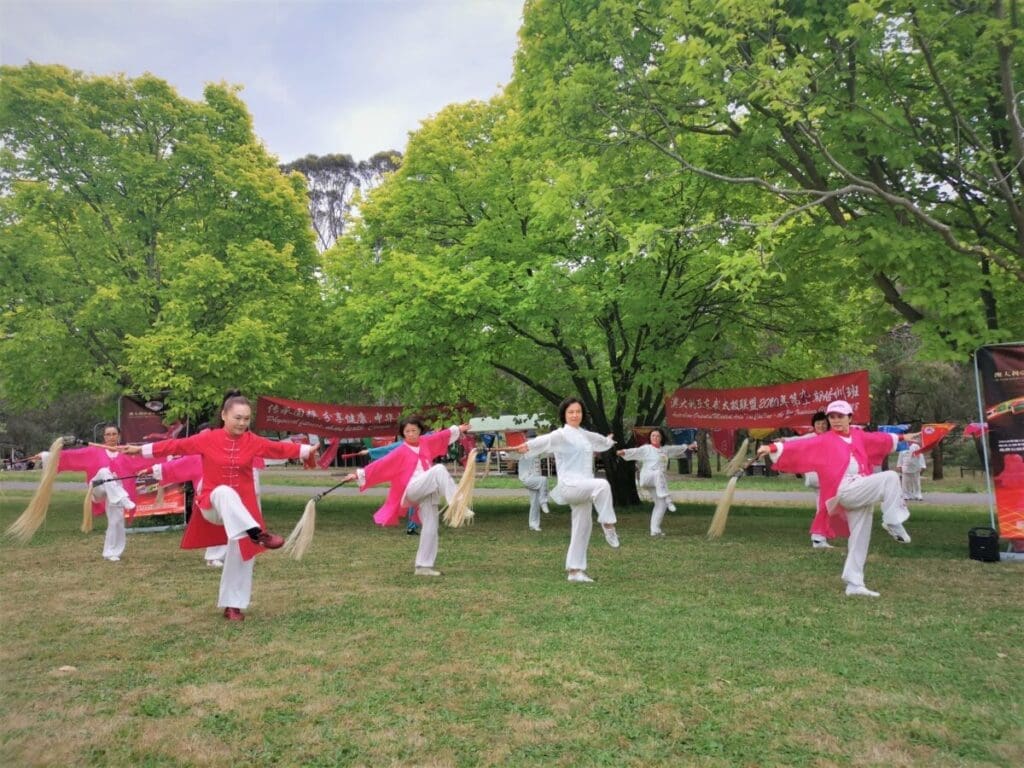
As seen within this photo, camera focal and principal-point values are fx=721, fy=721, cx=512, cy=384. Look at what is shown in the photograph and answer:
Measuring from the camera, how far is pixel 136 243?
51.2 ft

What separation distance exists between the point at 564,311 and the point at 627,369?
8.00 feet

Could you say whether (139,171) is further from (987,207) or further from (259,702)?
(987,207)

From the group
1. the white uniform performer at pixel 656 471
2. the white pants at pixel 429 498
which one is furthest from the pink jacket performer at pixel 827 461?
Answer: the white uniform performer at pixel 656 471

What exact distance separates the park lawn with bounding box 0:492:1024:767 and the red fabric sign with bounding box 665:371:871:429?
151 inches

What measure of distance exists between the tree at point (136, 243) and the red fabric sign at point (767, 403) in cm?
806

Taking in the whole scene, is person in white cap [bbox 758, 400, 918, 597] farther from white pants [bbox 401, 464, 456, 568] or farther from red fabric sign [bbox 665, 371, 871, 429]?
red fabric sign [bbox 665, 371, 871, 429]

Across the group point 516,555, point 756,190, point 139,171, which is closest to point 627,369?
point 756,190

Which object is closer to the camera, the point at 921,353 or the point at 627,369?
the point at 921,353

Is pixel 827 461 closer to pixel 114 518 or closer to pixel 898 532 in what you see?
pixel 898 532

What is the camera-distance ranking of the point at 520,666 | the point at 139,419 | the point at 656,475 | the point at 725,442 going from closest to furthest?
the point at 520,666
the point at 656,475
the point at 139,419
the point at 725,442

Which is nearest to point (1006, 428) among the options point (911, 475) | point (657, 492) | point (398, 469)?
point (657, 492)

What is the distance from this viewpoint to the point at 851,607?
639 centimetres

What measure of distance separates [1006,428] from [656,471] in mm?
5039

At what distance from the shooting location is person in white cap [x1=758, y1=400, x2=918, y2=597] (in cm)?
684
